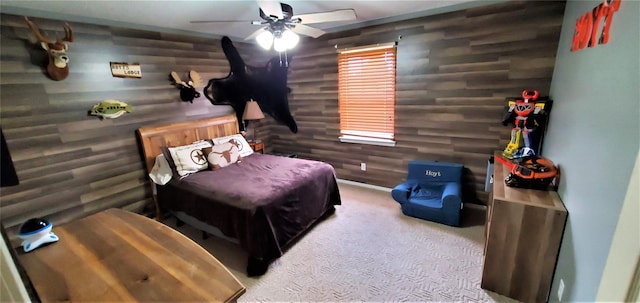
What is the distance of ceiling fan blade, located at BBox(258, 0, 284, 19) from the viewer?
1961 mm

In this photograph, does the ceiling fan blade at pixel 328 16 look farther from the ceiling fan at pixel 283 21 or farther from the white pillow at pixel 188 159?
the white pillow at pixel 188 159

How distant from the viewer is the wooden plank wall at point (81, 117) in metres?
2.24

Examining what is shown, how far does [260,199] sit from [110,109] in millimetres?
1908

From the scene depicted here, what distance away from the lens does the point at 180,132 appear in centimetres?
335

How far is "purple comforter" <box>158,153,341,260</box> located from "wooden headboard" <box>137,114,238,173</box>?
1.58 feet

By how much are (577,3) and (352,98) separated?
2.34m

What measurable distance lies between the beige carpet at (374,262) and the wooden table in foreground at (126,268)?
862 millimetres

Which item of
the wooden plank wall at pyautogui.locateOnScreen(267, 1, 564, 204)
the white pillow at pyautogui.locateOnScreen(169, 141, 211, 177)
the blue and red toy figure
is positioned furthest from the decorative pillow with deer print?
the blue and red toy figure

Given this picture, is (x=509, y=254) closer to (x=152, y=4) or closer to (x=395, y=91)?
(x=395, y=91)

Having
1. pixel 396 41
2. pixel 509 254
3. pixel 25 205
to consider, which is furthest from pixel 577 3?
pixel 25 205

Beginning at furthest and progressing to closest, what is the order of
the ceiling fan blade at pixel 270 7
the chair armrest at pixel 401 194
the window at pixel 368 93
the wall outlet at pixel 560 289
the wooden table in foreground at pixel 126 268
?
1. the window at pixel 368 93
2. the chair armrest at pixel 401 194
3. the ceiling fan blade at pixel 270 7
4. the wall outlet at pixel 560 289
5. the wooden table in foreground at pixel 126 268

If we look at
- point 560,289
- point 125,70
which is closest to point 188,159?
point 125,70

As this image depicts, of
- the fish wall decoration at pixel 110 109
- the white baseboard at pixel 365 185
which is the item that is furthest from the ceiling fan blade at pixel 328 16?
the white baseboard at pixel 365 185

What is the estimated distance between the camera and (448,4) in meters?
2.79
